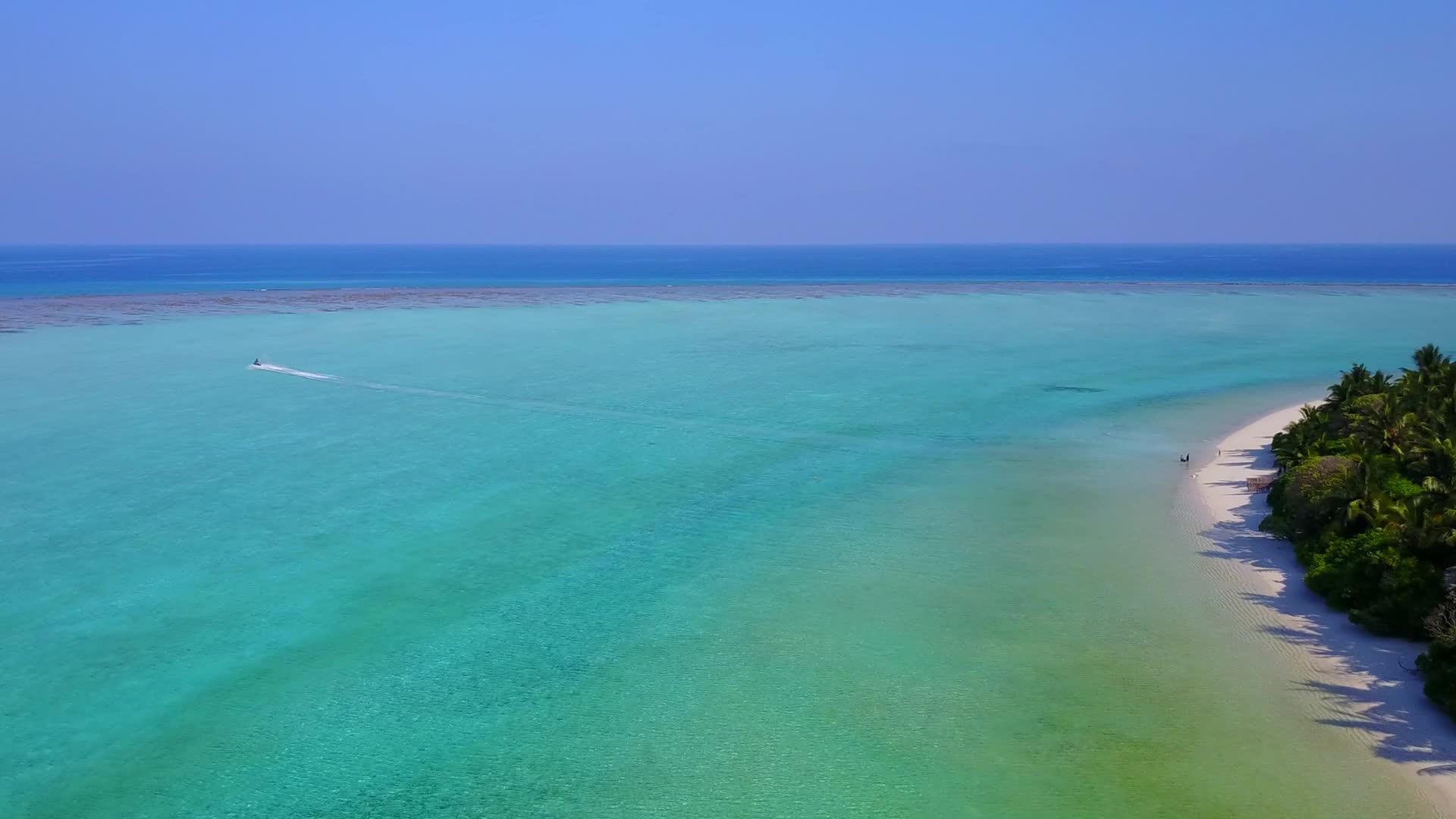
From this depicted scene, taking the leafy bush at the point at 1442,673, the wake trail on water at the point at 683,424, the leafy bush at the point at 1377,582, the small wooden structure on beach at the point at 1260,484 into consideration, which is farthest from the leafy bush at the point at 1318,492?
the wake trail on water at the point at 683,424

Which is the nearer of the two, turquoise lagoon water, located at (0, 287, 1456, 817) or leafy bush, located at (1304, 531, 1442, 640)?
turquoise lagoon water, located at (0, 287, 1456, 817)

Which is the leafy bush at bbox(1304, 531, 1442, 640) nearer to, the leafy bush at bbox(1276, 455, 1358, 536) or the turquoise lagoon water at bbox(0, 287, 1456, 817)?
the leafy bush at bbox(1276, 455, 1358, 536)

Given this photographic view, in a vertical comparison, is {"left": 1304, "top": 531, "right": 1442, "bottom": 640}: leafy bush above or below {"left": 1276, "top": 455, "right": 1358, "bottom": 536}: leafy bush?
below

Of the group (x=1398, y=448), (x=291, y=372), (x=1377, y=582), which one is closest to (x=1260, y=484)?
(x=1398, y=448)

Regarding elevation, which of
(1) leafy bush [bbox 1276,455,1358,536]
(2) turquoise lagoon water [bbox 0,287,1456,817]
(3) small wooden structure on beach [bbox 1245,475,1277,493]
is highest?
(1) leafy bush [bbox 1276,455,1358,536]

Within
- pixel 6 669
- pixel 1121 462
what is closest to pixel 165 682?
pixel 6 669

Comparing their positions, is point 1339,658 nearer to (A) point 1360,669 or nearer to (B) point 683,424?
(A) point 1360,669

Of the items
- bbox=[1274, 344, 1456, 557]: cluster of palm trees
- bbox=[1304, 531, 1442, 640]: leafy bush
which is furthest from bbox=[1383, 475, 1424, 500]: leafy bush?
bbox=[1304, 531, 1442, 640]: leafy bush
